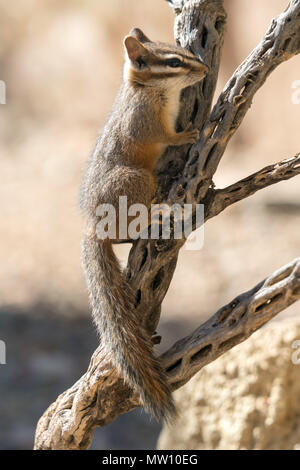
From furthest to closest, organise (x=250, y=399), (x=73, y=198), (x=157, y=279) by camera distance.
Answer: (x=73, y=198) < (x=250, y=399) < (x=157, y=279)

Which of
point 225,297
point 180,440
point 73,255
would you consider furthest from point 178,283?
point 180,440

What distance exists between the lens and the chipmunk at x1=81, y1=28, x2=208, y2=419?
3088 mm

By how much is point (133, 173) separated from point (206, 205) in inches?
16.2

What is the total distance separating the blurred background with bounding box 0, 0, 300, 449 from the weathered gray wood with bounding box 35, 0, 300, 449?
1855 millimetres

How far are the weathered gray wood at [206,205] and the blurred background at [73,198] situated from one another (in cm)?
186

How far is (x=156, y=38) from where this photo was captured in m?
10.2

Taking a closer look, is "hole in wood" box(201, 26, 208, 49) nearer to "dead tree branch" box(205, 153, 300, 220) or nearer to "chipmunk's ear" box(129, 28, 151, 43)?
"chipmunk's ear" box(129, 28, 151, 43)

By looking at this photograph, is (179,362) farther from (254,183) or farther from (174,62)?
(174,62)

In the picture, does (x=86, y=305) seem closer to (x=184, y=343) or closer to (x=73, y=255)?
(x=73, y=255)

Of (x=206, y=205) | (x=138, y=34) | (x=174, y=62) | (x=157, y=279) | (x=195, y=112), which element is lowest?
(x=157, y=279)

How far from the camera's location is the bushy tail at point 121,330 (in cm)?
302

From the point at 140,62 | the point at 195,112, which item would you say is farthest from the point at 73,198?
the point at 195,112

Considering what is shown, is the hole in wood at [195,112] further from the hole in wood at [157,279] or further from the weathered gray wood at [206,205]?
the hole in wood at [157,279]

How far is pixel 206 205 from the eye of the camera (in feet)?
10.4
